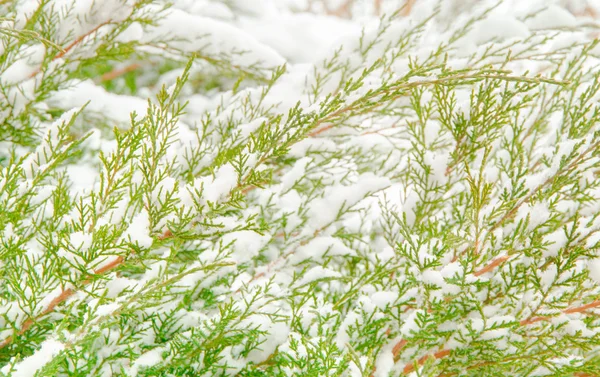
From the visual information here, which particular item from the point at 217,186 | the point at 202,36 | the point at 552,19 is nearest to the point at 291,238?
the point at 217,186

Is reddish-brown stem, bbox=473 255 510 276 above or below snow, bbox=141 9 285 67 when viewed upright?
below

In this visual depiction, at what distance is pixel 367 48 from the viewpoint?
2.12 meters

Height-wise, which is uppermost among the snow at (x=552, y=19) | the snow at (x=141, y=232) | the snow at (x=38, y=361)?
the snow at (x=552, y=19)

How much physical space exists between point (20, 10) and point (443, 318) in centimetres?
202

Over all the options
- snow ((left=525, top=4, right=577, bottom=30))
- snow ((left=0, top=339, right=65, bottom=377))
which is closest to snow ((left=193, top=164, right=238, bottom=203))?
snow ((left=0, top=339, right=65, bottom=377))

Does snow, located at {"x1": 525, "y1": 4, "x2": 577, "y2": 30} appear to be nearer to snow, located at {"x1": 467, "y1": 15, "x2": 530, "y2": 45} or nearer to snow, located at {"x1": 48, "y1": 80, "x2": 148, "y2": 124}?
snow, located at {"x1": 467, "y1": 15, "x2": 530, "y2": 45}

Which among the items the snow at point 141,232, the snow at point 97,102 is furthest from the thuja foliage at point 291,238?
the snow at point 97,102

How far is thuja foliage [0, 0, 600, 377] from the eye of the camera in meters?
1.19

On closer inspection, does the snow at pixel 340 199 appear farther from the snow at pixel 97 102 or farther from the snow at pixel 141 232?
the snow at pixel 97 102

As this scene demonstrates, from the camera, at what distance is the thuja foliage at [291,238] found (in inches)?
Result: 46.8

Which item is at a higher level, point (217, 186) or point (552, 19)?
point (552, 19)

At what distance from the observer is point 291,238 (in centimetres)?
198

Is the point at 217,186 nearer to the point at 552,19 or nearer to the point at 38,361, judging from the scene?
the point at 38,361

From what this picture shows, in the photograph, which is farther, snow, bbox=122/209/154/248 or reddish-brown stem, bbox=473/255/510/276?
reddish-brown stem, bbox=473/255/510/276
